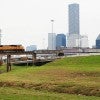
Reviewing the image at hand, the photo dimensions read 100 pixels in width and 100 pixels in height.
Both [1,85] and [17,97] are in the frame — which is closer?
[17,97]

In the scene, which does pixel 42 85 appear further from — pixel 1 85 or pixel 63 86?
pixel 1 85

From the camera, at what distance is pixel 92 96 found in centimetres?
2873

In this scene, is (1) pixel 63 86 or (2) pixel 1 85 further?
(2) pixel 1 85

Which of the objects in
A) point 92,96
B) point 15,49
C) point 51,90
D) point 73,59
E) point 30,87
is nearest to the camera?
point 92,96

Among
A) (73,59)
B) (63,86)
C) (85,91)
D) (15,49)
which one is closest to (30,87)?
(63,86)

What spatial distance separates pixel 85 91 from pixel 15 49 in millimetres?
67278

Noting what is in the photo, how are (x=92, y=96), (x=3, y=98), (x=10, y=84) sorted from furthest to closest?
1. (x=10, y=84)
2. (x=92, y=96)
3. (x=3, y=98)

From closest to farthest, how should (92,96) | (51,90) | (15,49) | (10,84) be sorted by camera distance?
(92,96), (51,90), (10,84), (15,49)

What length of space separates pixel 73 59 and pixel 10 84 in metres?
33.9

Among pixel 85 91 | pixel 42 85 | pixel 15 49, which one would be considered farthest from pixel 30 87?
pixel 15 49

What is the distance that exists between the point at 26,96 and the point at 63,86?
5.68 metres

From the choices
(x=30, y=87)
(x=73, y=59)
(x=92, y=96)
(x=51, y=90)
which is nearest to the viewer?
(x=92, y=96)

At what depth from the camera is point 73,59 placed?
2761 inches

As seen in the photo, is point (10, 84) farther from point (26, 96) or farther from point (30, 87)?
point (26, 96)
